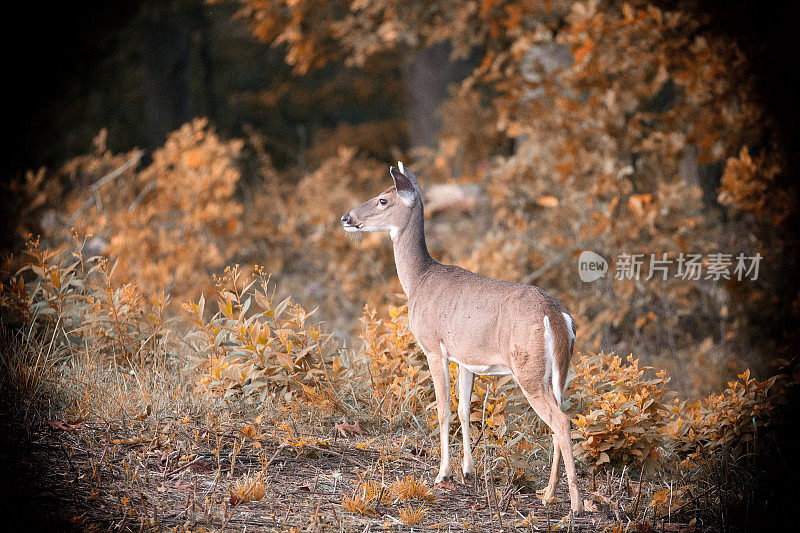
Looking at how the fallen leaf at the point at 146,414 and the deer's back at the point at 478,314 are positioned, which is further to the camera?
the fallen leaf at the point at 146,414

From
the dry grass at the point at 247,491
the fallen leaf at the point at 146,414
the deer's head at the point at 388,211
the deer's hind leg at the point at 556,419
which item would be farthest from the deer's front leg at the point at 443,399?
the fallen leaf at the point at 146,414

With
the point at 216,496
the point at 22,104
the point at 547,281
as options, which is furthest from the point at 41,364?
the point at 22,104

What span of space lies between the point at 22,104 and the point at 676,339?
828 cm

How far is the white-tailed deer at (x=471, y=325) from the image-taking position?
314 centimetres

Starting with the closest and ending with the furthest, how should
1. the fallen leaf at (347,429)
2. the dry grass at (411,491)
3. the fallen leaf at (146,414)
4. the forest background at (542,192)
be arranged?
1. the dry grass at (411,491)
2. the fallen leaf at (146,414)
3. the fallen leaf at (347,429)
4. the forest background at (542,192)

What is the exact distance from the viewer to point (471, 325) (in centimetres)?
334

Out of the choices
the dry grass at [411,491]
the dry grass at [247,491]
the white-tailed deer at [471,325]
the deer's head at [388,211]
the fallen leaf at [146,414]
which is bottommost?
the dry grass at [411,491]

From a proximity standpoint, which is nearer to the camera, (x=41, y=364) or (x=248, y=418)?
(x=248, y=418)

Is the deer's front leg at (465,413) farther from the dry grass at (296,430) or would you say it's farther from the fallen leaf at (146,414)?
the fallen leaf at (146,414)

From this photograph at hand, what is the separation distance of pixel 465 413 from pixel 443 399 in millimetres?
122

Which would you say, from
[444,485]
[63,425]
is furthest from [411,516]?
[63,425]

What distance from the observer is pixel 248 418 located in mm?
4184

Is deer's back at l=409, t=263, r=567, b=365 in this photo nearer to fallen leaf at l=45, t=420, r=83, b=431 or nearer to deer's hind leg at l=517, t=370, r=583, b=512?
deer's hind leg at l=517, t=370, r=583, b=512

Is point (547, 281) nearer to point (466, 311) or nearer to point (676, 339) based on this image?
point (676, 339)
